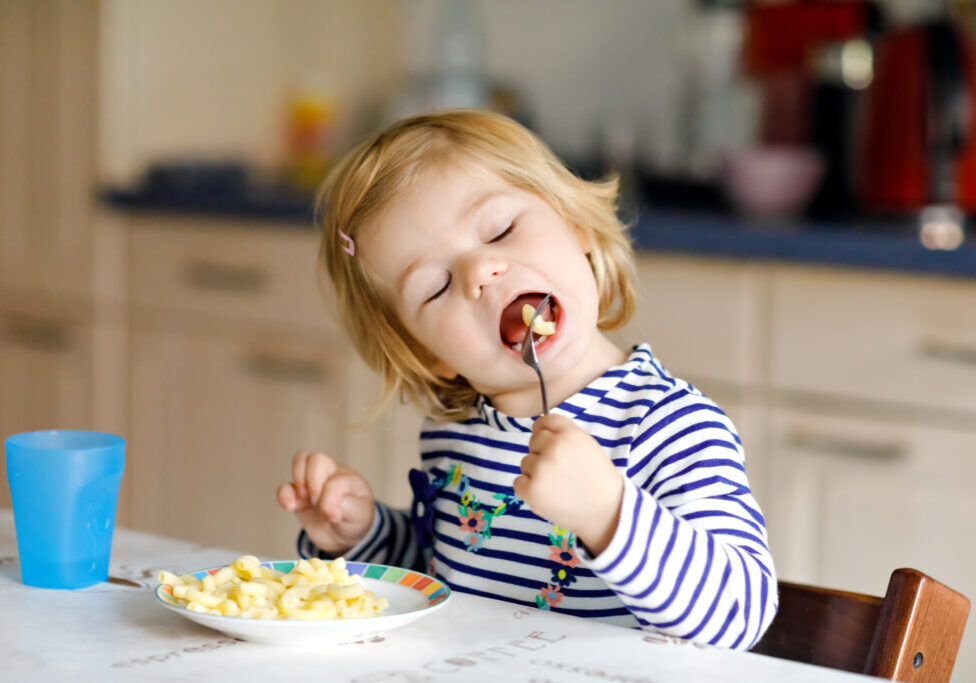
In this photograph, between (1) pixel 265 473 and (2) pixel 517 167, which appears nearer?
(2) pixel 517 167

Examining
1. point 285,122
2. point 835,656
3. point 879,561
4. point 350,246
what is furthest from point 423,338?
point 285,122

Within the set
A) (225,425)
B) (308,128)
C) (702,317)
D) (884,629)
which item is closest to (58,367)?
(225,425)

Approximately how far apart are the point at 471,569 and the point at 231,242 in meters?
1.47

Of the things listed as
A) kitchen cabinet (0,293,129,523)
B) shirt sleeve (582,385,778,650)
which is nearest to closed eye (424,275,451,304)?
shirt sleeve (582,385,778,650)

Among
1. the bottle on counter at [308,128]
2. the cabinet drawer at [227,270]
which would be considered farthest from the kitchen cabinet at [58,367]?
the bottle on counter at [308,128]

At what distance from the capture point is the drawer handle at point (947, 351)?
63.9 inches

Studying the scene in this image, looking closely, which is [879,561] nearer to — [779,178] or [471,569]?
[779,178]

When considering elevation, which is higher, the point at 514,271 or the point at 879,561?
the point at 514,271

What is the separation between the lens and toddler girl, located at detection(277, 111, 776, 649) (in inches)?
35.2

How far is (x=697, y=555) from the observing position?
0.74 m

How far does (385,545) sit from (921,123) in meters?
1.28

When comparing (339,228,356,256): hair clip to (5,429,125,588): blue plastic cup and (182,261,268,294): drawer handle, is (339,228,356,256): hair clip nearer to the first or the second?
(5,429,125,588): blue plastic cup

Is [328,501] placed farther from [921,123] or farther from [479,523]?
[921,123]

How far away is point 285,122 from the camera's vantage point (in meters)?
2.77
